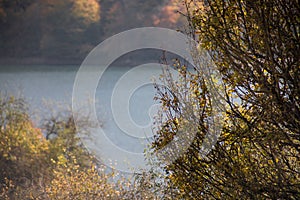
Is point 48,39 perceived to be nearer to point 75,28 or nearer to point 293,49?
point 75,28

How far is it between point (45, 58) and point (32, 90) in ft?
4.88

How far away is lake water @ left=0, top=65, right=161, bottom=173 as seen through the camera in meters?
14.4

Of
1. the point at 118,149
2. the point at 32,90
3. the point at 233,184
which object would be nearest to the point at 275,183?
the point at 233,184

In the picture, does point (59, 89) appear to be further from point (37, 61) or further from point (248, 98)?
point (248, 98)

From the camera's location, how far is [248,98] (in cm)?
291

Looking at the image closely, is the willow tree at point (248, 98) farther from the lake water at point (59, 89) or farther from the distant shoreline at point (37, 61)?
the distant shoreline at point (37, 61)

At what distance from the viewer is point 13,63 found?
1673 centimetres

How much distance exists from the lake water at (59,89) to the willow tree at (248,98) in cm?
958

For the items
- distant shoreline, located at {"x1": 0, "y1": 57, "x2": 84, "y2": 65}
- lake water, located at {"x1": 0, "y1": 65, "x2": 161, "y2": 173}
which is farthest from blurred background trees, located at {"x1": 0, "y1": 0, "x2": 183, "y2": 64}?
lake water, located at {"x1": 0, "y1": 65, "x2": 161, "y2": 173}

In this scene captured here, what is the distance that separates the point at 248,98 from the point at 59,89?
13548 millimetres

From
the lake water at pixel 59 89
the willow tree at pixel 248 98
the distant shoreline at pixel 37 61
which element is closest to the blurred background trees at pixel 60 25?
the distant shoreline at pixel 37 61

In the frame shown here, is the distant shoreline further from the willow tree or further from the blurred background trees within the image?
the willow tree

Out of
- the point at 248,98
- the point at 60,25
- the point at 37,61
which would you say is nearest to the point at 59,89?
the point at 37,61

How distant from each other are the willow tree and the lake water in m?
9.58
